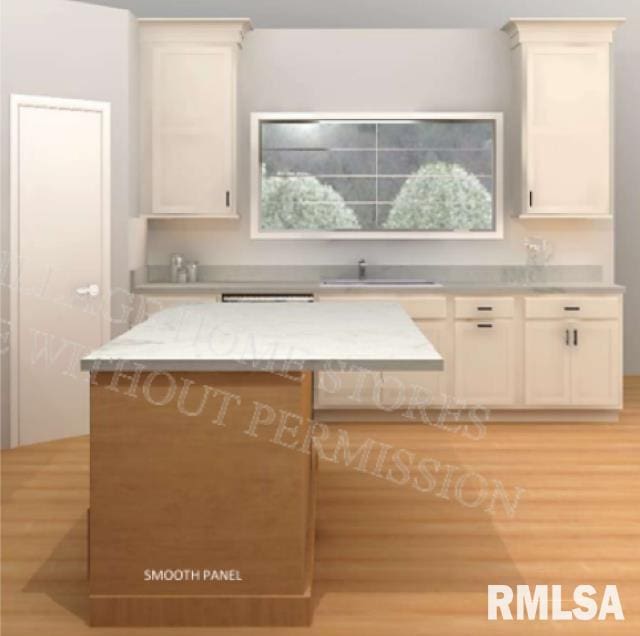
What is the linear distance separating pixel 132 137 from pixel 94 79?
514 mm

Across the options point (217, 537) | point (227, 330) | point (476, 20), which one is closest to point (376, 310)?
point (227, 330)

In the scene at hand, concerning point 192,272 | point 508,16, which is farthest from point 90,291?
point 508,16

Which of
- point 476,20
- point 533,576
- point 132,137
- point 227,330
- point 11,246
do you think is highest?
point 476,20

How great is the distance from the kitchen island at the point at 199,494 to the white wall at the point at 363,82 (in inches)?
165

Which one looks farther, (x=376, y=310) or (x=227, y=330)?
(x=376, y=310)

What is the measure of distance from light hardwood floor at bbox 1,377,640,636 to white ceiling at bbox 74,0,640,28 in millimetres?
3869

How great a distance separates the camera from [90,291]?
20.4 feet

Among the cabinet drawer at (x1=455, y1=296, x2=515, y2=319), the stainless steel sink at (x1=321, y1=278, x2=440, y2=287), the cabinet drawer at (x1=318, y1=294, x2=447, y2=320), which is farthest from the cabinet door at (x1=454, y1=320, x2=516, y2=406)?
the stainless steel sink at (x1=321, y1=278, x2=440, y2=287)

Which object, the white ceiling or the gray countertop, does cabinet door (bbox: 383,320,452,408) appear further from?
the white ceiling

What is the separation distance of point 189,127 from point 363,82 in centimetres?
130

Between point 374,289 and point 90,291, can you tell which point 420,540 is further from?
point 90,291

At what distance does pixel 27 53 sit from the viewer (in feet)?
19.3

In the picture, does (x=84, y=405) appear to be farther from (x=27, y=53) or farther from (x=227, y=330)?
(x=227, y=330)

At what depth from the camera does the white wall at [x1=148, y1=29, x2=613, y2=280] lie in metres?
7.20
